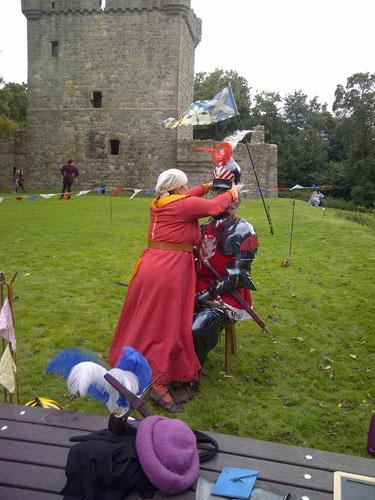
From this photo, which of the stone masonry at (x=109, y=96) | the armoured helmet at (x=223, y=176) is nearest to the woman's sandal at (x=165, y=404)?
the armoured helmet at (x=223, y=176)

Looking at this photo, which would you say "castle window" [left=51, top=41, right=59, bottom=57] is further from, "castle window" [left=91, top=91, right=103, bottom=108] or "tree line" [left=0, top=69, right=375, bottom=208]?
"tree line" [left=0, top=69, right=375, bottom=208]

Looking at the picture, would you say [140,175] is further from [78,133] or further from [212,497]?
[212,497]

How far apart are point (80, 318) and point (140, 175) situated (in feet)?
66.8

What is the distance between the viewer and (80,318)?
6164 millimetres

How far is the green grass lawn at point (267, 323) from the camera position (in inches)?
159

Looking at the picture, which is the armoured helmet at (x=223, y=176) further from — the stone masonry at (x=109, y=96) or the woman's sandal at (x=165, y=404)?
the stone masonry at (x=109, y=96)

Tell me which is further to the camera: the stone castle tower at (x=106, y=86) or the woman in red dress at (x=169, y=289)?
the stone castle tower at (x=106, y=86)

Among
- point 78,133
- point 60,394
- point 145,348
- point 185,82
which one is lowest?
point 60,394

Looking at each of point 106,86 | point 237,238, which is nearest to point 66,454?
point 237,238

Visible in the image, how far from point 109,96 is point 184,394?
78.2 ft

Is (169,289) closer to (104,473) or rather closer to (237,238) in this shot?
(237,238)

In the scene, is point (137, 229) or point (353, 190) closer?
point (137, 229)

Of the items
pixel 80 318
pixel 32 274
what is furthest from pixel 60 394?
pixel 32 274

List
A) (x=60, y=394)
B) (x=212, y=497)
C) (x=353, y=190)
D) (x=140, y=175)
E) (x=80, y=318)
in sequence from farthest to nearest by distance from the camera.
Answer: (x=353, y=190)
(x=140, y=175)
(x=80, y=318)
(x=60, y=394)
(x=212, y=497)
